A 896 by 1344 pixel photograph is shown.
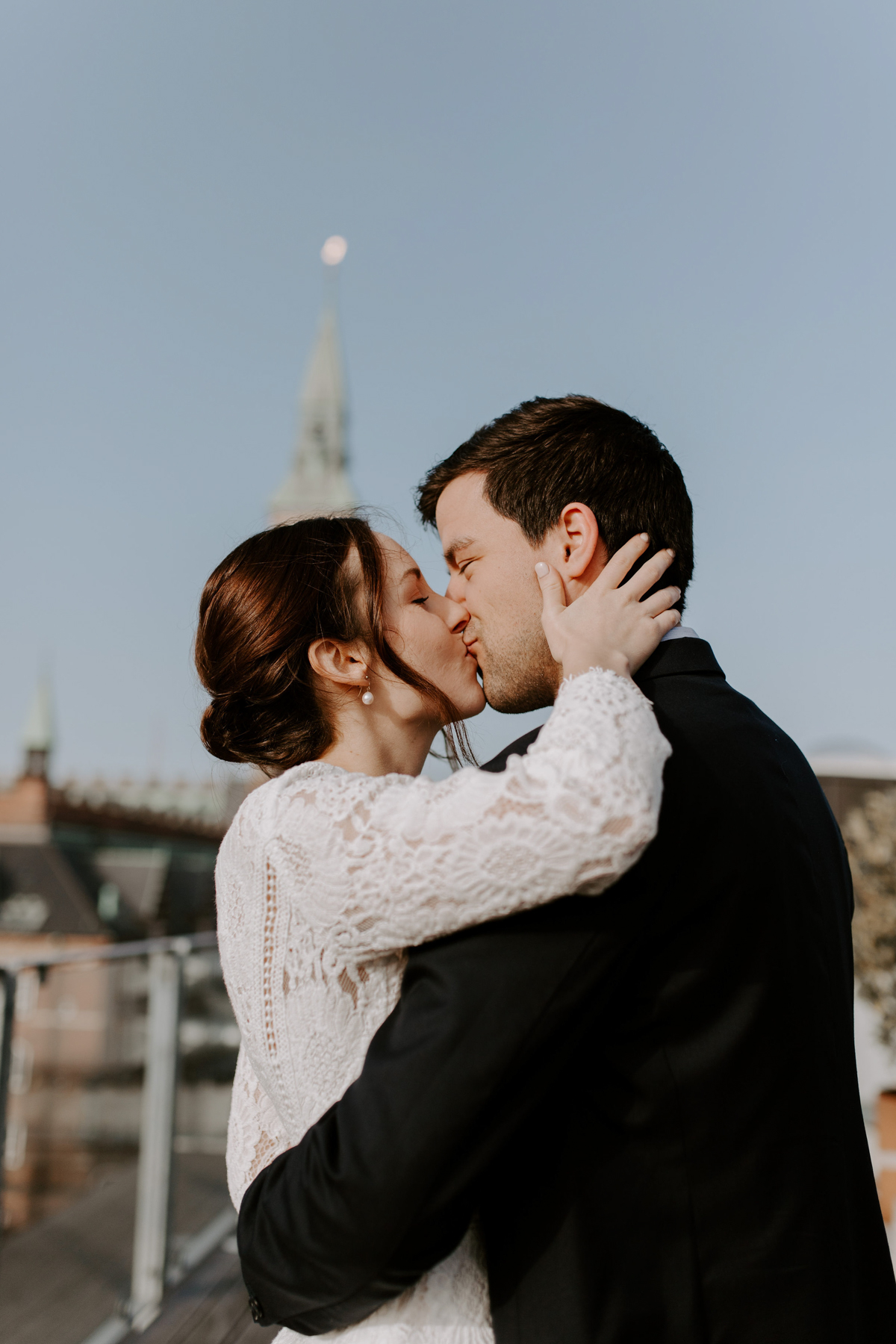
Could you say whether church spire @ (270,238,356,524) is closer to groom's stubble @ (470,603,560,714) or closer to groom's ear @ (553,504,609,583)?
groom's stubble @ (470,603,560,714)

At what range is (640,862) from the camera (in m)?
1.00

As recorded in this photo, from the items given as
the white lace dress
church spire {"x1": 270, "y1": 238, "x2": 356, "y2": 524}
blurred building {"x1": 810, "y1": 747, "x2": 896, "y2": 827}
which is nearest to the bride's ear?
the white lace dress

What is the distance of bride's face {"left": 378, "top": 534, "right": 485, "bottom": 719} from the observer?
166 centimetres

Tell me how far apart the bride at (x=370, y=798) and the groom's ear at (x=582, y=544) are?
0.05 metres

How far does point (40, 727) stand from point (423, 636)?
230 feet

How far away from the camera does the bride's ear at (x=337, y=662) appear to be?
158 cm

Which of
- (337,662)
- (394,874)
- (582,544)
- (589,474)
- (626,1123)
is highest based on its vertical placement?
(589,474)

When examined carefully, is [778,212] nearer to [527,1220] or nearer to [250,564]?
[250,564]

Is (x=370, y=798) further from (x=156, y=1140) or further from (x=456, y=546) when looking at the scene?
(x=156, y=1140)

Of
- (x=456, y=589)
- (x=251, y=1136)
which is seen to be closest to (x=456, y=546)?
(x=456, y=589)

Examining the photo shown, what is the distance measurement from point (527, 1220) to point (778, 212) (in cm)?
936

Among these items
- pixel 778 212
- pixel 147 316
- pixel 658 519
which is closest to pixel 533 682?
pixel 658 519

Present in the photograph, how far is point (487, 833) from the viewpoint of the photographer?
0.96m

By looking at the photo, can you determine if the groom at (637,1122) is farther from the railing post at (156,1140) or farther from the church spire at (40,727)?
the church spire at (40,727)
